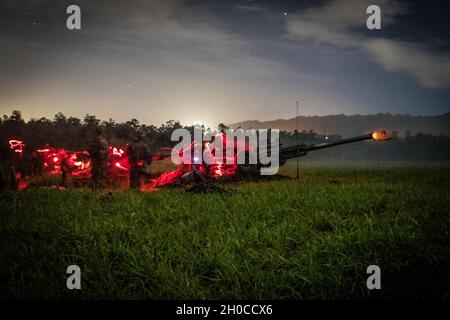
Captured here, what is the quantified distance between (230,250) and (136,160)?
828cm

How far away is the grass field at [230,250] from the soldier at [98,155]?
193 inches

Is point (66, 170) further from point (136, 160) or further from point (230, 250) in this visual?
point (230, 250)

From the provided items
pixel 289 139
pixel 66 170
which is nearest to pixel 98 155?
pixel 66 170

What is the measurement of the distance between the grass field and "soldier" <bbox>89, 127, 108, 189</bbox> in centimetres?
489

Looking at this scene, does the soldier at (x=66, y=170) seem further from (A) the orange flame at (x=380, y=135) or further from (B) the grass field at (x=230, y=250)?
(A) the orange flame at (x=380, y=135)

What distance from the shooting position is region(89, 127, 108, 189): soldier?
1226cm

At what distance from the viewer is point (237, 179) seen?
1407cm

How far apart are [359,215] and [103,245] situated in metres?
4.83

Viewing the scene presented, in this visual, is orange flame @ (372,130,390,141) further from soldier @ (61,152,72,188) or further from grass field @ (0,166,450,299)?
soldier @ (61,152,72,188)

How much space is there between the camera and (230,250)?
4.68 metres

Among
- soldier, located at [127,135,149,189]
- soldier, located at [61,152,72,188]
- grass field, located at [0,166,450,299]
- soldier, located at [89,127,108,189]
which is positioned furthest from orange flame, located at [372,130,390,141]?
soldier, located at [61,152,72,188]
